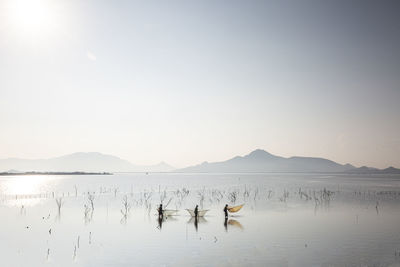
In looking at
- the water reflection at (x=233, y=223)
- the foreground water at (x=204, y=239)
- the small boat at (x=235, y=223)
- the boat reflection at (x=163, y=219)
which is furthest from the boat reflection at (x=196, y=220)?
the small boat at (x=235, y=223)

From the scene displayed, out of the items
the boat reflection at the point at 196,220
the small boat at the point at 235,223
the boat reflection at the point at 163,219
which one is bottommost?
the boat reflection at the point at 163,219

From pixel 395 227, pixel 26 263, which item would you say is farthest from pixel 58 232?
pixel 395 227

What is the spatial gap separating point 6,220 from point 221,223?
24904mm

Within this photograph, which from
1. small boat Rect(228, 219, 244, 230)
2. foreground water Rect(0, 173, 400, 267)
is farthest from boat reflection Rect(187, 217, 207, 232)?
small boat Rect(228, 219, 244, 230)

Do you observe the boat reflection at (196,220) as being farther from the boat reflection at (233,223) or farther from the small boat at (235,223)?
the small boat at (235,223)

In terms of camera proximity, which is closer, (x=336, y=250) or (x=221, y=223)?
(x=336, y=250)

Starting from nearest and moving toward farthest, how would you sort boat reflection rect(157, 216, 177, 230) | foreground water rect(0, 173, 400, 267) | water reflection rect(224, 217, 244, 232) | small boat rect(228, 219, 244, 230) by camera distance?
1. foreground water rect(0, 173, 400, 267)
2. water reflection rect(224, 217, 244, 232)
3. small boat rect(228, 219, 244, 230)
4. boat reflection rect(157, 216, 177, 230)

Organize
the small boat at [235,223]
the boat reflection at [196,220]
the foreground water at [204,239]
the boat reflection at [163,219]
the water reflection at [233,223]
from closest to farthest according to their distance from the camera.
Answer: the foreground water at [204,239], the water reflection at [233,223], the small boat at [235,223], the boat reflection at [196,220], the boat reflection at [163,219]

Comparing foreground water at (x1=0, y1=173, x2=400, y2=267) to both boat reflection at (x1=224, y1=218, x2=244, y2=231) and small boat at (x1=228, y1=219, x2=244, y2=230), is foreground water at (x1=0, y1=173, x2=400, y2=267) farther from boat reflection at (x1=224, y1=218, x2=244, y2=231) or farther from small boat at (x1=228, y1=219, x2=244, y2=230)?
boat reflection at (x1=224, y1=218, x2=244, y2=231)

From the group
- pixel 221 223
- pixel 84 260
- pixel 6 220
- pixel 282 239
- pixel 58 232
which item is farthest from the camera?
pixel 6 220

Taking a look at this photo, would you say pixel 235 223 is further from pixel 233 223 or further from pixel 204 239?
pixel 204 239

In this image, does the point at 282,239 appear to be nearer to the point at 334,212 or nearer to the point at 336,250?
the point at 336,250

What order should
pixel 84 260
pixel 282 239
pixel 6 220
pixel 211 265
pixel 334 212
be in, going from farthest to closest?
pixel 334 212
pixel 6 220
pixel 282 239
pixel 84 260
pixel 211 265

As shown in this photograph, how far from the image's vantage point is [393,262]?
1973 centimetres
